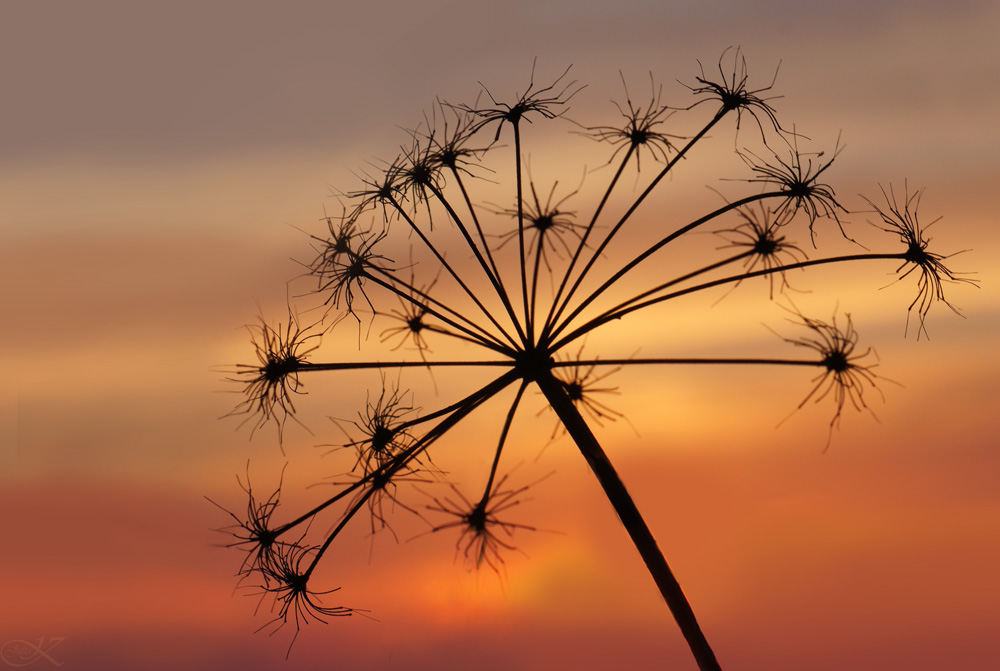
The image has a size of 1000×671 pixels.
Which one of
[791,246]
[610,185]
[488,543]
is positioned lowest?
[488,543]

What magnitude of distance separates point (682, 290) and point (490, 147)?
247cm

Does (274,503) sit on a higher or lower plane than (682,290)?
lower

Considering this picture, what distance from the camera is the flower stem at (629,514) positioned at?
22.9 feet

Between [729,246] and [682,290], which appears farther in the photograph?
[729,246]

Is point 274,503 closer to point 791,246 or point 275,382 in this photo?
point 275,382

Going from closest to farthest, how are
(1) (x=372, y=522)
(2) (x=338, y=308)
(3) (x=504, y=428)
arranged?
(3) (x=504, y=428) → (1) (x=372, y=522) → (2) (x=338, y=308)

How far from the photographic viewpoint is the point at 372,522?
7305 mm

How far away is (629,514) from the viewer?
7.07 metres

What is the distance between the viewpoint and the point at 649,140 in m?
7.98

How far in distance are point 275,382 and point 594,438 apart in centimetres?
309

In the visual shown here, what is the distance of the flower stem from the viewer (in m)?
6.97

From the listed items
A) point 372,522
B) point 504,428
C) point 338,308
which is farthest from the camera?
point 338,308

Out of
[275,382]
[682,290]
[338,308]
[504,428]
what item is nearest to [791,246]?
[682,290]

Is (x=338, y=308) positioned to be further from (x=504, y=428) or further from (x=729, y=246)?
(x=729, y=246)
